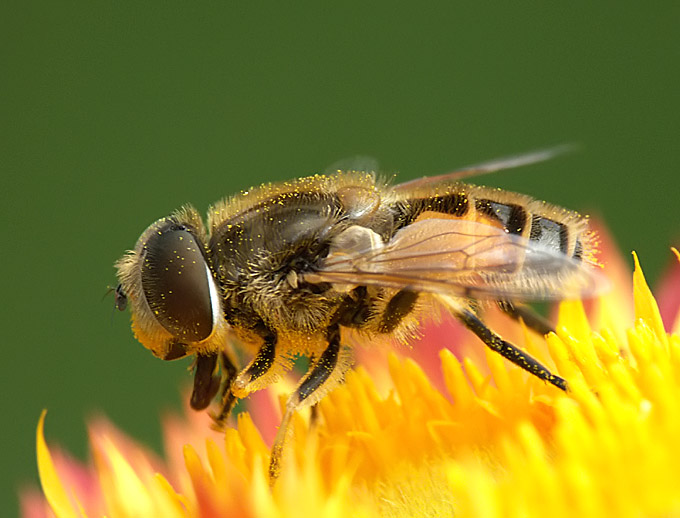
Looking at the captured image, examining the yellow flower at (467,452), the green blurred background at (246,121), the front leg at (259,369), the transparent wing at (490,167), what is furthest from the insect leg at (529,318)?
the green blurred background at (246,121)

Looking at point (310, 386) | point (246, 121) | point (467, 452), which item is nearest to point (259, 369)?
point (310, 386)

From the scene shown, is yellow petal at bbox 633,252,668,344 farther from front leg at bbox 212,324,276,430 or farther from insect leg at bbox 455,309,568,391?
front leg at bbox 212,324,276,430

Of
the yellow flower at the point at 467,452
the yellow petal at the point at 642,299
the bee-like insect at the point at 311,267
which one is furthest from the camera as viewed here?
the yellow petal at the point at 642,299

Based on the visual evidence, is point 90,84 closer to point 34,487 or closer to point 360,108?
point 360,108

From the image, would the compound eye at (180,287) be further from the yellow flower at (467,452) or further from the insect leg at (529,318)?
the insect leg at (529,318)

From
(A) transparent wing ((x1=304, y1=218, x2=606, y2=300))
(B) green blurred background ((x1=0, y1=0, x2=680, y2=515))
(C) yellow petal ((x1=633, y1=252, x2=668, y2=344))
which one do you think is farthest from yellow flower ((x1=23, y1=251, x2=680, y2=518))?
(B) green blurred background ((x1=0, y1=0, x2=680, y2=515))

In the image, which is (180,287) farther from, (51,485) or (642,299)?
(642,299)
